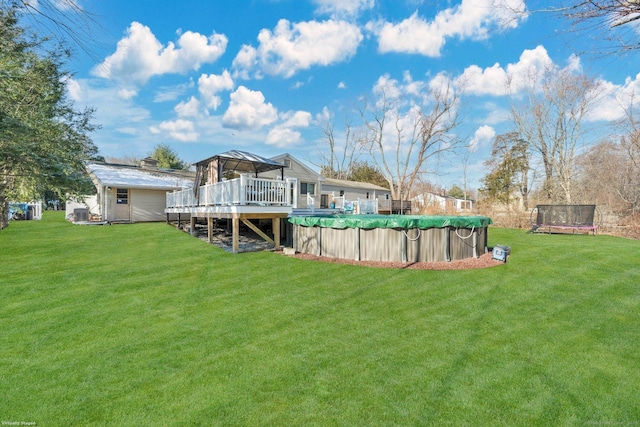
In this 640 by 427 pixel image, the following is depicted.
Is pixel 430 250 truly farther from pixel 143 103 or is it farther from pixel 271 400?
pixel 143 103

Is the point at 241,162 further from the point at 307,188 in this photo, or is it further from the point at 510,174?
the point at 510,174

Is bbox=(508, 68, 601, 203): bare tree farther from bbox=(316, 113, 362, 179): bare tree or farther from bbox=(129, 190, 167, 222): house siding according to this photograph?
bbox=(129, 190, 167, 222): house siding

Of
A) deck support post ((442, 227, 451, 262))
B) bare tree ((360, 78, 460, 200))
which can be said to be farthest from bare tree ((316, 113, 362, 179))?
deck support post ((442, 227, 451, 262))

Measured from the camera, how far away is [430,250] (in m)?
6.75

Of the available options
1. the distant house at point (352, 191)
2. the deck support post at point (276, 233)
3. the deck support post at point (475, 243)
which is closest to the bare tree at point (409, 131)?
the distant house at point (352, 191)

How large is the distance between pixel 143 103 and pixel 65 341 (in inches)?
316

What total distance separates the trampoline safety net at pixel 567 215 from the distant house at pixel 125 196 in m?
17.7

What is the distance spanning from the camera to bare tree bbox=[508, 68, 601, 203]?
17.9 m

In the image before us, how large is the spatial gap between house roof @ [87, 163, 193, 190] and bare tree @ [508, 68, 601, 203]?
22908 millimetres

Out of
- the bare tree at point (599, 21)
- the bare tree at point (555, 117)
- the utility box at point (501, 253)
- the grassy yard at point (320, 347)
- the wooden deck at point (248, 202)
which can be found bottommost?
the grassy yard at point (320, 347)

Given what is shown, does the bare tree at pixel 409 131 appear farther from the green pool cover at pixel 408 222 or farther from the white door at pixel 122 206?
the white door at pixel 122 206

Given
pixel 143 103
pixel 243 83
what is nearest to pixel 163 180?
pixel 243 83

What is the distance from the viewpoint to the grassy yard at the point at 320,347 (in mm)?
2049

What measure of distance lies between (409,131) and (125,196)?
2174 cm
